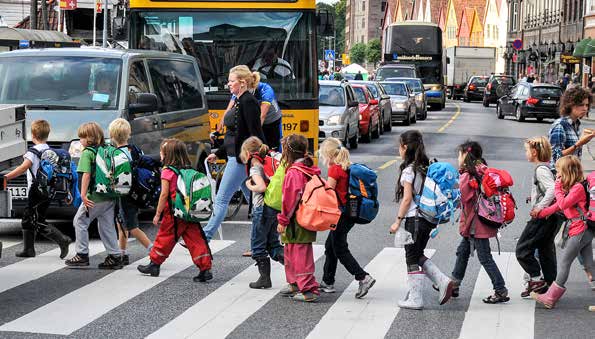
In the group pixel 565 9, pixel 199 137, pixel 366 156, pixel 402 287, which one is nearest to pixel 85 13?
pixel 565 9

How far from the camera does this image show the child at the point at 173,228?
9500mm

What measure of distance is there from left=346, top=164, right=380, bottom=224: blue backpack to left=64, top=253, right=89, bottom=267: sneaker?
8.88ft

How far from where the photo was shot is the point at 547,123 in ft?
139

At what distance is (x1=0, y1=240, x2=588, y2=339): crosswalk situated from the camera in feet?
25.3

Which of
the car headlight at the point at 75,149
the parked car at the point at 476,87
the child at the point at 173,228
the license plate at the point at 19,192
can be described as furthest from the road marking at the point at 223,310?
the parked car at the point at 476,87

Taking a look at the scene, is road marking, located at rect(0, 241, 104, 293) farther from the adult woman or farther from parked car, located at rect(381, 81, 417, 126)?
parked car, located at rect(381, 81, 417, 126)

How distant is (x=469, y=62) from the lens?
7681 centimetres

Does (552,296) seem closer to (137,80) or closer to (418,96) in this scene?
(137,80)

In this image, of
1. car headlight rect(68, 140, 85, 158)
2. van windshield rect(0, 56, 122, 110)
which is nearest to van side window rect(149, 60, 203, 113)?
van windshield rect(0, 56, 122, 110)

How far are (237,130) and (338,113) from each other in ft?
48.3

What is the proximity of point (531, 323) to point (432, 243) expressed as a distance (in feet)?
13.2

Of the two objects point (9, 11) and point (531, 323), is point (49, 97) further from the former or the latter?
point (9, 11)

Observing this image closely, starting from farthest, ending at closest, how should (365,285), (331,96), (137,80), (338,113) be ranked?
(331,96), (338,113), (137,80), (365,285)

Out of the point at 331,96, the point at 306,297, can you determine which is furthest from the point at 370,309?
the point at 331,96
